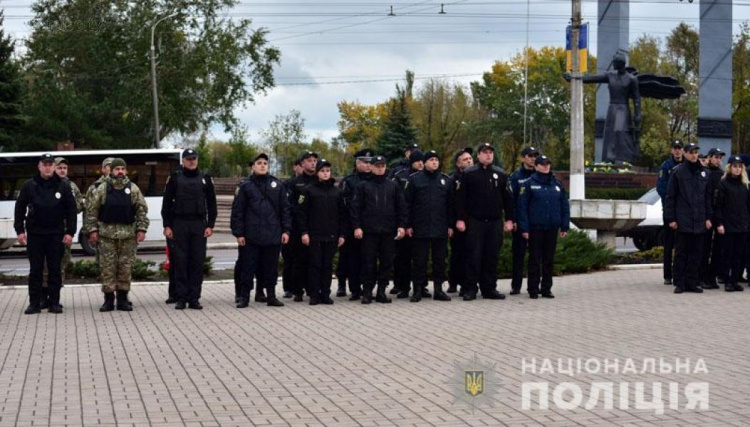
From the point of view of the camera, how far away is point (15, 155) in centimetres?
3031

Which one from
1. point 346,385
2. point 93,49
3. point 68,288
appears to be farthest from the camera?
point 93,49

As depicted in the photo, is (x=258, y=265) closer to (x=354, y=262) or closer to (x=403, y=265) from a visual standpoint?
(x=354, y=262)

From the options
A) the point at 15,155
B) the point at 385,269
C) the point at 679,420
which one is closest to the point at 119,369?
the point at 679,420

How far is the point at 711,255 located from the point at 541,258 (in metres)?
2.72

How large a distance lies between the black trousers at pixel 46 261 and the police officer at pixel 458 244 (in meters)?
4.90

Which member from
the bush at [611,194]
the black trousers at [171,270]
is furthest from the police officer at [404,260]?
the bush at [611,194]

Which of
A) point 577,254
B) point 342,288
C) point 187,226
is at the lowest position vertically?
point 342,288

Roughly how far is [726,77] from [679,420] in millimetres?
43353

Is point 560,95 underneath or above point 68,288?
above

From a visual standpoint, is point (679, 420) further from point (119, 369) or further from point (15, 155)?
→ point (15, 155)

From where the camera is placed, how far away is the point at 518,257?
1588cm

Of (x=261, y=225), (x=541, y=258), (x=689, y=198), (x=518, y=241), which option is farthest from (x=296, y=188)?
(x=689, y=198)

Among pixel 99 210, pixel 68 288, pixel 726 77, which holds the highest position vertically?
pixel 726 77

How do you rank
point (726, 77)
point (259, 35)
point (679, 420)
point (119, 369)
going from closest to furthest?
point (679, 420)
point (119, 369)
point (726, 77)
point (259, 35)
